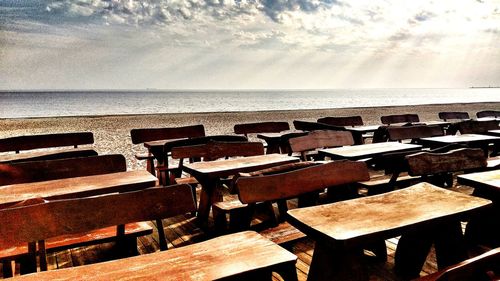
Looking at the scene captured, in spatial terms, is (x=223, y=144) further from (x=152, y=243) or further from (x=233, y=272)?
(x=233, y=272)

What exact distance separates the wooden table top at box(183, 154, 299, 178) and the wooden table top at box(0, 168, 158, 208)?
0.51 m

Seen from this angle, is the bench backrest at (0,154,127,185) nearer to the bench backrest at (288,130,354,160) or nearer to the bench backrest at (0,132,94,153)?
the bench backrest at (288,130,354,160)

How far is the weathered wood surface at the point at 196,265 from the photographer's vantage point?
5.69 feet

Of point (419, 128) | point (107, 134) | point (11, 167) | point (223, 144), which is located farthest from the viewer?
point (107, 134)

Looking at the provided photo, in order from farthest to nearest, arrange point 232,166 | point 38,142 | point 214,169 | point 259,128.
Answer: point 259,128, point 38,142, point 232,166, point 214,169

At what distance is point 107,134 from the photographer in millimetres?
15148

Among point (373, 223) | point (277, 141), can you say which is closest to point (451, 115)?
point (277, 141)

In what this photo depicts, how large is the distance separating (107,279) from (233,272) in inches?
20.4

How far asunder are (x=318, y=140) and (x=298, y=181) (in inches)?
91.6

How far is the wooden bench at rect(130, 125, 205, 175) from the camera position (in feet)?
19.8

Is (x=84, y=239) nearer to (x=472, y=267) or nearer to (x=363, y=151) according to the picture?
(x=472, y=267)

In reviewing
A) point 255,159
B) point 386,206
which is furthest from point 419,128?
point 386,206

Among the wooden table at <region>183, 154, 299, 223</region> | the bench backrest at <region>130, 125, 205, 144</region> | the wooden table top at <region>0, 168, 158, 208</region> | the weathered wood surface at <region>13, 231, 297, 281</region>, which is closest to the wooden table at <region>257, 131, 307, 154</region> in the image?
the bench backrest at <region>130, 125, 205, 144</region>

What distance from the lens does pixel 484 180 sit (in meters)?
3.07
